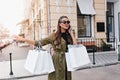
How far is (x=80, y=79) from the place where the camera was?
828 centimetres

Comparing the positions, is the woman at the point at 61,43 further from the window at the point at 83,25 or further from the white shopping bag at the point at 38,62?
the window at the point at 83,25

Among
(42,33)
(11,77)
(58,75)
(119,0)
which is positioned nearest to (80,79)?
(11,77)

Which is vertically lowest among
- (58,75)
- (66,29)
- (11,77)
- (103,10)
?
(11,77)

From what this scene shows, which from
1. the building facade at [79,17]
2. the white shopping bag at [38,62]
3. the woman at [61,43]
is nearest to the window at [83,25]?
the building facade at [79,17]

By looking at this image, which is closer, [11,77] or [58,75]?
[58,75]

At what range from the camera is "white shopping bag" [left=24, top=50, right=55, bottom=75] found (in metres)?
2.91

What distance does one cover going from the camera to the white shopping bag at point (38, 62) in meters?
2.91

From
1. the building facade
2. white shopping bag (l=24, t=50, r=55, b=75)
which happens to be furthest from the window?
white shopping bag (l=24, t=50, r=55, b=75)

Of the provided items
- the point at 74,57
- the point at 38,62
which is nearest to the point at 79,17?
the point at 74,57

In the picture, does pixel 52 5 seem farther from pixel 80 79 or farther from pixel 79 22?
pixel 80 79

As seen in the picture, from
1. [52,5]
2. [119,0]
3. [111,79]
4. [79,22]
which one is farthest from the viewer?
[119,0]

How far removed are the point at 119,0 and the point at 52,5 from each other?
19.4 ft

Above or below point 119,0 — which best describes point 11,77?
below

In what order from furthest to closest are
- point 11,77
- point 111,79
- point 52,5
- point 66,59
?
point 52,5
point 11,77
point 111,79
point 66,59
